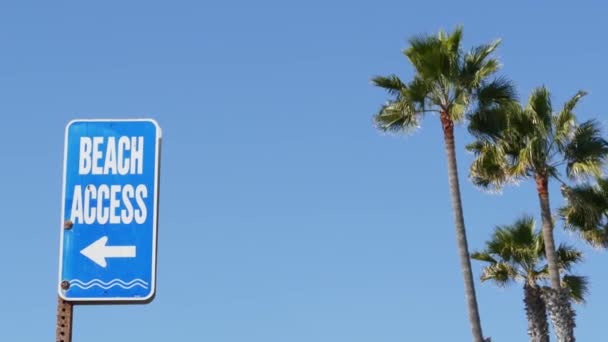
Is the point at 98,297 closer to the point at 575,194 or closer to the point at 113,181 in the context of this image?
the point at 113,181

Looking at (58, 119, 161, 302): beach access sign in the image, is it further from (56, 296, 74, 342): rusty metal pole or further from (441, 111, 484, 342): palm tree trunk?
(441, 111, 484, 342): palm tree trunk

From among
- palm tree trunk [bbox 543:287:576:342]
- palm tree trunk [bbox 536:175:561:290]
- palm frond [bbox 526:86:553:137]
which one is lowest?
palm tree trunk [bbox 543:287:576:342]

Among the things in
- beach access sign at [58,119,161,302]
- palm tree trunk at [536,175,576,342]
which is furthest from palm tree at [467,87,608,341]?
beach access sign at [58,119,161,302]

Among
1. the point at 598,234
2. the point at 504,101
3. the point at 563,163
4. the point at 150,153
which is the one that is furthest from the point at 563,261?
the point at 150,153

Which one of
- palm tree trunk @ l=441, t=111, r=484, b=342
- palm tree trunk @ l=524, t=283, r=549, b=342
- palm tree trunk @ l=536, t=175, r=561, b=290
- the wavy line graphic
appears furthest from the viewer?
palm tree trunk @ l=524, t=283, r=549, b=342

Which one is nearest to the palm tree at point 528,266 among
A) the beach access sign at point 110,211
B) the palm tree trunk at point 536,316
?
the palm tree trunk at point 536,316

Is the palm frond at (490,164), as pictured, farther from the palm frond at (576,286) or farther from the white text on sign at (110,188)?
the white text on sign at (110,188)

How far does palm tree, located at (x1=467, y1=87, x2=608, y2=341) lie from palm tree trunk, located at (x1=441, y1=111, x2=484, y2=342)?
4.71 ft

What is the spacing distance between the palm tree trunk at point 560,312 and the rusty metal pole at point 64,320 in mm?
21718

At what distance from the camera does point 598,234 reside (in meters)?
26.9

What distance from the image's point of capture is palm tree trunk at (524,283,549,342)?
2677 centimetres

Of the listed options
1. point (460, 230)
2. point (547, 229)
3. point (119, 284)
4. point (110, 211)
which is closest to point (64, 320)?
point (119, 284)

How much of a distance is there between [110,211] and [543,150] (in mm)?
21829

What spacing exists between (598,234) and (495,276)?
2.62 m
